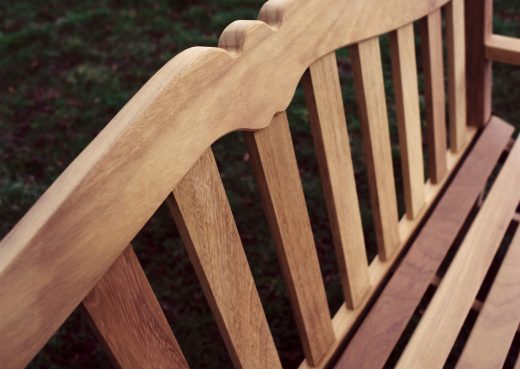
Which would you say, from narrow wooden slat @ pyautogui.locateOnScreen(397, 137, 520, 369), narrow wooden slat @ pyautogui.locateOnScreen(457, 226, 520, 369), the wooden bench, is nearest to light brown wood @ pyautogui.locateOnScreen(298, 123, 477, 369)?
the wooden bench

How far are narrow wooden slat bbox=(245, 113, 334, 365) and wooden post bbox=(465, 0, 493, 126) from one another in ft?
3.24

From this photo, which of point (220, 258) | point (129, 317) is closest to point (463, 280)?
point (220, 258)

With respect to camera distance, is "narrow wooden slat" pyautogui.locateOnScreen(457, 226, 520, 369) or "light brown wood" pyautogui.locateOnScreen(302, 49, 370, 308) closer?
"light brown wood" pyautogui.locateOnScreen(302, 49, 370, 308)

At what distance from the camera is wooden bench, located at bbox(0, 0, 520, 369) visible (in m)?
0.69

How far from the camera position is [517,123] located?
2918 mm

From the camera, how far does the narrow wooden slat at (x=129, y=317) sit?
76 cm

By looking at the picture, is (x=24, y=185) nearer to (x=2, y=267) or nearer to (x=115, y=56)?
(x=115, y=56)

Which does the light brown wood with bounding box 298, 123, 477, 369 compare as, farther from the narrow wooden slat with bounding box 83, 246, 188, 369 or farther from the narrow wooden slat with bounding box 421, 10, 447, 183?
the narrow wooden slat with bounding box 83, 246, 188, 369

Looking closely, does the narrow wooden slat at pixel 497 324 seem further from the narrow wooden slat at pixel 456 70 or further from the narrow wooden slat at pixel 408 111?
the narrow wooden slat at pixel 456 70

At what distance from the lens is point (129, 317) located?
2.63 feet

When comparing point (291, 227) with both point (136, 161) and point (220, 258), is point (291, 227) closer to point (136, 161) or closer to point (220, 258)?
point (220, 258)

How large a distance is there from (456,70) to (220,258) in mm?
1042

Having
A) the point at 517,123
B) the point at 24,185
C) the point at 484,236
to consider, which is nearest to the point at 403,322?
the point at 484,236

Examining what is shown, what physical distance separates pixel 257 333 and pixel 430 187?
0.85 metres
